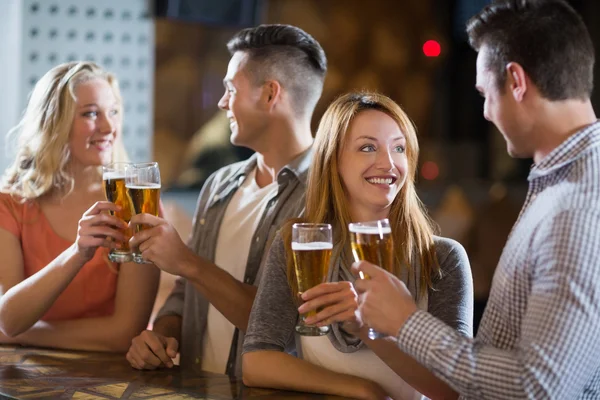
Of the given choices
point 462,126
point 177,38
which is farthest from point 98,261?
point 462,126

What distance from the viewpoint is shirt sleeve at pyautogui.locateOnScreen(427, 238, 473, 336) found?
201 cm

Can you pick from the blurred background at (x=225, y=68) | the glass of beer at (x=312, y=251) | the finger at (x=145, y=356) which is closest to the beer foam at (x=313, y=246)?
the glass of beer at (x=312, y=251)

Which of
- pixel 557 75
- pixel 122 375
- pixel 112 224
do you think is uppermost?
pixel 557 75

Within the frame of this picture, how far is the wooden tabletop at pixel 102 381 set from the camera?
1.90 meters

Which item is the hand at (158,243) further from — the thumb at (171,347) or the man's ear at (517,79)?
the man's ear at (517,79)

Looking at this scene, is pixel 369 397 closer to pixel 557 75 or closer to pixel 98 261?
pixel 557 75

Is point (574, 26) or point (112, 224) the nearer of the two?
point (574, 26)

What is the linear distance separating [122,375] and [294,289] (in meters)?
0.52

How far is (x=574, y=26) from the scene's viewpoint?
1.59 metres

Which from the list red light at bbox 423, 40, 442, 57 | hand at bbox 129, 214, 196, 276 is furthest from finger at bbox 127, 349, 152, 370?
red light at bbox 423, 40, 442, 57

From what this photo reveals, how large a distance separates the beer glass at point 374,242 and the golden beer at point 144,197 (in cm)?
65

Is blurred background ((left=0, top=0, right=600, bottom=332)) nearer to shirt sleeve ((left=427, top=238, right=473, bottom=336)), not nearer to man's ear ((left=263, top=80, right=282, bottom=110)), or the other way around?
man's ear ((left=263, top=80, right=282, bottom=110))

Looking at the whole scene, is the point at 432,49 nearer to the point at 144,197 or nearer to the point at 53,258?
the point at 53,258

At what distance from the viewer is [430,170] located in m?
6.14
